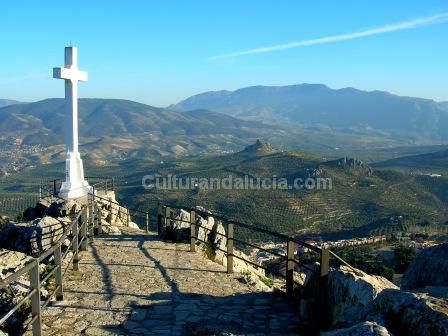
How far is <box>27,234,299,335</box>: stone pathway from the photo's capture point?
6.30 meters

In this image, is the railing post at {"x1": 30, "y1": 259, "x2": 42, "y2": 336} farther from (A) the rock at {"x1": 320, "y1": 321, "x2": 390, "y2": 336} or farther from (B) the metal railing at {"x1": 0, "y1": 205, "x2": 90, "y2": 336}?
(A) the rock at {"x1": 320, "y1": 321, "x2": 390, "y2": 336}

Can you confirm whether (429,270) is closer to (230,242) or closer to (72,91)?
(230,242)

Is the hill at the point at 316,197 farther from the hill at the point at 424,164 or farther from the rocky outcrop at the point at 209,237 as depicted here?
the rocky outcrop at the point at 209,237

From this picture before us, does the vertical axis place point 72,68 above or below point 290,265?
above

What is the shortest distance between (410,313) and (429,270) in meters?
1.86

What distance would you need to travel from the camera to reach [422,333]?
4008 millimetres

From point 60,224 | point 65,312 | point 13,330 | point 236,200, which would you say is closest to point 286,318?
point 65,312

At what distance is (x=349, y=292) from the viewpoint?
5820 millimetres

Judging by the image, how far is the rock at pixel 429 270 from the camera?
226 inches

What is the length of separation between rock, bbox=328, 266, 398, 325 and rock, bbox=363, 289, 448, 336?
0.49m

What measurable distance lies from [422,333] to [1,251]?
7.96m

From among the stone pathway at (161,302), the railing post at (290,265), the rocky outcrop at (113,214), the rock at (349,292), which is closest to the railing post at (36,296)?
the stone pathway at (161,302)

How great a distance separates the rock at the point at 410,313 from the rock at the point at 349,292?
49 centimetres

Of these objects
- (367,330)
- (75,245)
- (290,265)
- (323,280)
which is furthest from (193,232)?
(367,330)
